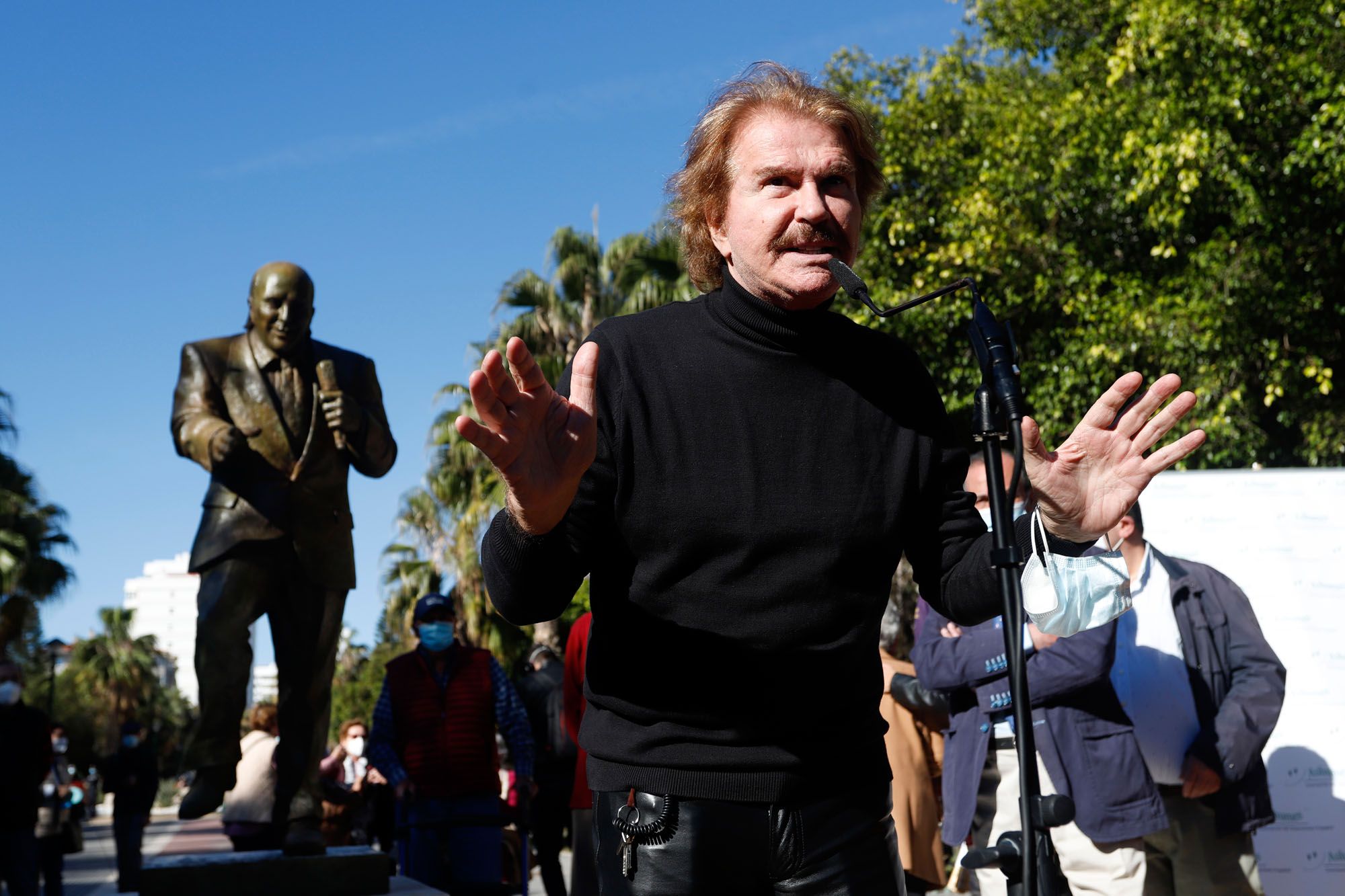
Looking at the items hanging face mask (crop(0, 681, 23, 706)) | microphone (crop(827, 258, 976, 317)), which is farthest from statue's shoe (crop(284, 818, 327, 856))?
hanging face mask (crop(0, 681, 23, 706))

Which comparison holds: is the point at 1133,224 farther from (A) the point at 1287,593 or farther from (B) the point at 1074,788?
(B) the point at 1074,788

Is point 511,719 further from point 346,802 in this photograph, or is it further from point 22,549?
point 22,549

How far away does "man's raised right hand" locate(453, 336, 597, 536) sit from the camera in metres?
1.83

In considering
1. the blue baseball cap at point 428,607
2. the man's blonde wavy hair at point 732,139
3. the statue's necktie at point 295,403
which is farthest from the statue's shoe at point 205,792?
the man's blonde wavy hair at point 732,139

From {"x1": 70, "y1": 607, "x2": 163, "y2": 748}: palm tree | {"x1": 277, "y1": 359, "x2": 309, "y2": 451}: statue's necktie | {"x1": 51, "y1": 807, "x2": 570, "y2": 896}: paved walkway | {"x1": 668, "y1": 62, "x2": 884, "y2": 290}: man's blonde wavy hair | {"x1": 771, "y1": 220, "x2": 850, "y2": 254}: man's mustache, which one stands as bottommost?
{"x1": 51, "y1": 807, "x2": 570, "y2": 896}: paved walkway

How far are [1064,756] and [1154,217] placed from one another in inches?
394

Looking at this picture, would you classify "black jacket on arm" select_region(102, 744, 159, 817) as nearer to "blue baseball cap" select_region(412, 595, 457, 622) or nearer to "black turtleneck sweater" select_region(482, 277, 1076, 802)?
"blue baseball cap" select_region(412, 595, 457, 622)

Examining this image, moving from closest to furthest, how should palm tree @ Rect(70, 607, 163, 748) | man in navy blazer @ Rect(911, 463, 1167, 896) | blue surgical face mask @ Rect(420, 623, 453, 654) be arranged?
man in navy blazer @ Rect(911, 463, 1167, 896) < blue surgical face mask @ Rect(420, 623, 453, 654) < palm tree @ Rect(70, 607, 163, 748)

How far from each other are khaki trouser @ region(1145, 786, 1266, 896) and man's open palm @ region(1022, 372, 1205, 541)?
3.32 metres

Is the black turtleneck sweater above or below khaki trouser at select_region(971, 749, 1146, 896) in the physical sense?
above

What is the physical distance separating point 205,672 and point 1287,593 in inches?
186

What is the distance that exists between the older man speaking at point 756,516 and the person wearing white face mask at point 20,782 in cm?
789

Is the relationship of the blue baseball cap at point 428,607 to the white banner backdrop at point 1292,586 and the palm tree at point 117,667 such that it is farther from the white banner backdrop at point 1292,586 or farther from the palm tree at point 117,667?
the palm tree at point 117,667

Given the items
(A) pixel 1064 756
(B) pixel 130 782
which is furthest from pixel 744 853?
(B) pixel 130 782
